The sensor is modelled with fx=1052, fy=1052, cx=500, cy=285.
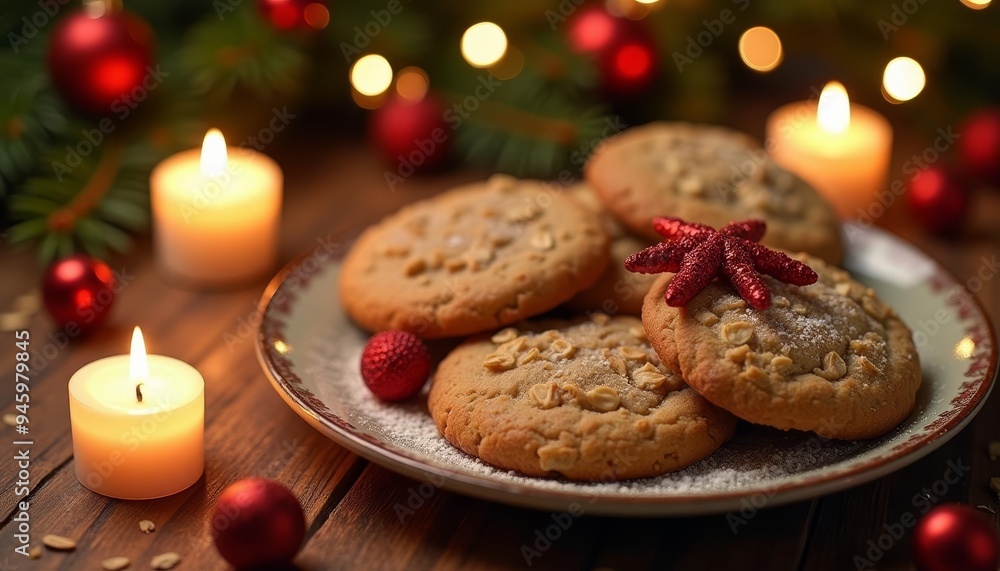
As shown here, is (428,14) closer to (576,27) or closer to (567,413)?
(576,27)

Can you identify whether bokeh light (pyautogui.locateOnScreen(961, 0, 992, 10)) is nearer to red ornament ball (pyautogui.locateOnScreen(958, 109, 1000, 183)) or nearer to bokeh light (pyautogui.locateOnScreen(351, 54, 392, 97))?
red ornament ball (pyautogui.locateOnScreen(958, 109, 1000, 183))

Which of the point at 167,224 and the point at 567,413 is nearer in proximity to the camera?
the point at 567,413

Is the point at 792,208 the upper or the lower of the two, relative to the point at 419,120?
upper

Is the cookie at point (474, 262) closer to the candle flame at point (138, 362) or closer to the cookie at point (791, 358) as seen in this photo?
the cookie at point (791, 358)

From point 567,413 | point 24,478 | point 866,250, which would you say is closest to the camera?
point 567,413

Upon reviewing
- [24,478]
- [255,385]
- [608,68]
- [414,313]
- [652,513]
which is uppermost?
[608,68]

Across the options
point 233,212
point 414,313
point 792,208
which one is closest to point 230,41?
point 233,212

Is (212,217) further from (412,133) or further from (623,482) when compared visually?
(623,482)
